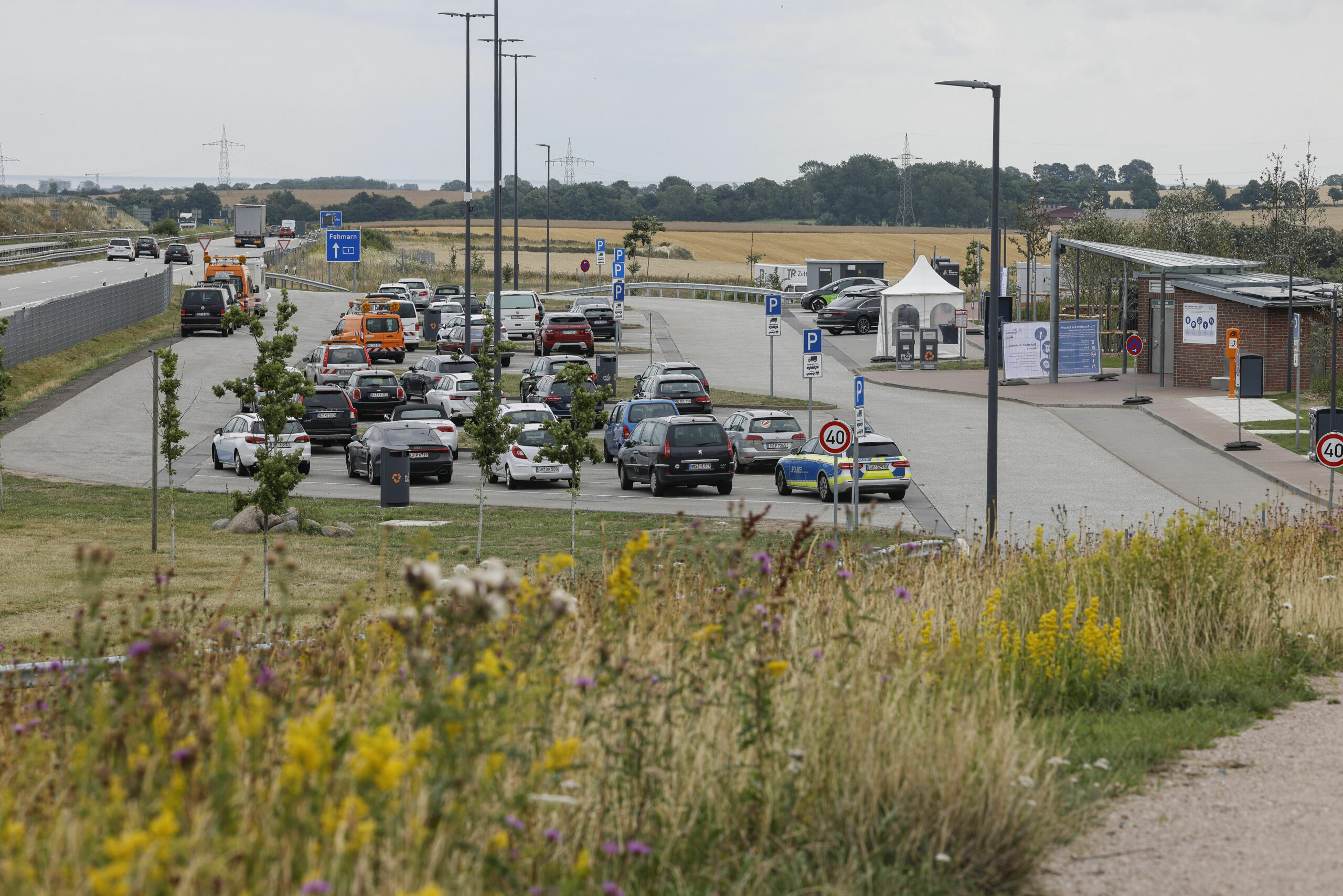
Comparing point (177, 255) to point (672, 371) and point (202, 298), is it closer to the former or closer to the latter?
point (202, 298)

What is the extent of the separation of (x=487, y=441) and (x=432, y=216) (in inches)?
6304

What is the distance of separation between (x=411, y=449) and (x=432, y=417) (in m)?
4.68

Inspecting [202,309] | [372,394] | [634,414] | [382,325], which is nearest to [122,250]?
[202,309]

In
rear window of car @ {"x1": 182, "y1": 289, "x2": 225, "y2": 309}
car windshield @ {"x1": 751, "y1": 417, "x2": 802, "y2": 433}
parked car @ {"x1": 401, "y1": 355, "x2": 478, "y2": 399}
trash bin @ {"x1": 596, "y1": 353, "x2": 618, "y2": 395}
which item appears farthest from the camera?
rear window of car @ {"x1": 182, "y1": 289, "x2": 225, "y2": 309}

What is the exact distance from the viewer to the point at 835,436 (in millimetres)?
21844

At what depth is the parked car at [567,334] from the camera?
50.6 m

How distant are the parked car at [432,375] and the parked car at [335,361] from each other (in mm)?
1455

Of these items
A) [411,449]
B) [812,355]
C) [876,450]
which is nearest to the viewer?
[876,450]

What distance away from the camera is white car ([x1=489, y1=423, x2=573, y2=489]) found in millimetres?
28172

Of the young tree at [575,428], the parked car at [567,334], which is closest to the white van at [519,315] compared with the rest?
the parked car at [567,334]

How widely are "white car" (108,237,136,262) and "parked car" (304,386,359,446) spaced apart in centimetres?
5815

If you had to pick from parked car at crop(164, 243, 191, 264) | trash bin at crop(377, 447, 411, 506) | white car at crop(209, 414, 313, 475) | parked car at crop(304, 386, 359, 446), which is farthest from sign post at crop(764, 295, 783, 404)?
parked car at crop(164, 243, 191, 264)

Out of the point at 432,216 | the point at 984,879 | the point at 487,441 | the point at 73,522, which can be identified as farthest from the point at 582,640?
the point at 432,216

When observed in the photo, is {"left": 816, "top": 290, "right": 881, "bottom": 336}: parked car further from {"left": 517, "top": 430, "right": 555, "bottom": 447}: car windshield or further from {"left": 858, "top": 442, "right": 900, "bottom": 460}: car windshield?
{"left": 858, "top": 442, "right": 900, "bottom": 460}: car windshield
